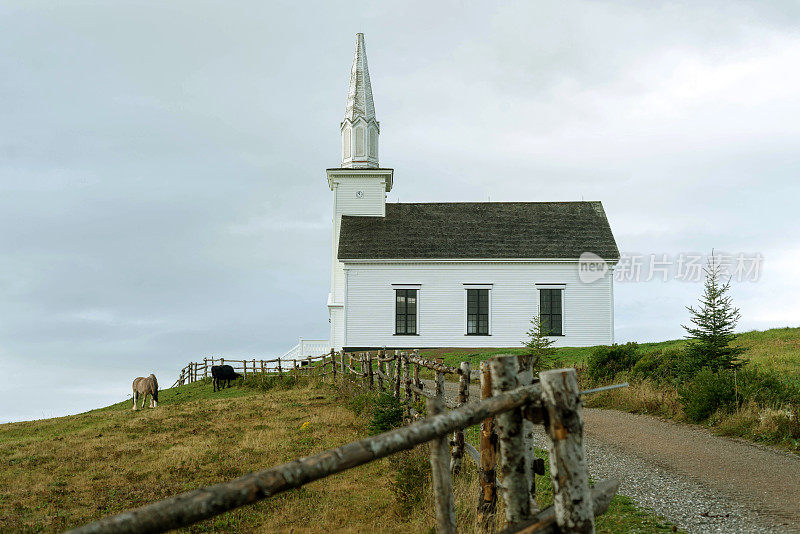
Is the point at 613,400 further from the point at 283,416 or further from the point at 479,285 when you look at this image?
the point at 479,285

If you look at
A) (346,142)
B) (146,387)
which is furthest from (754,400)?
(346,142)

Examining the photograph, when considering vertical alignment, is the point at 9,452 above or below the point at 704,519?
below

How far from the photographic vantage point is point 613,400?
1747 cm

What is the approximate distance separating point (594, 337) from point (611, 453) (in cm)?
2403

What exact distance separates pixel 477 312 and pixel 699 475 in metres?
25.0

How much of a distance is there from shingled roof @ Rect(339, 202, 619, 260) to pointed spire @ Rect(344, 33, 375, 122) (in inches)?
253

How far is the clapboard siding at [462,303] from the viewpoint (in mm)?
34469

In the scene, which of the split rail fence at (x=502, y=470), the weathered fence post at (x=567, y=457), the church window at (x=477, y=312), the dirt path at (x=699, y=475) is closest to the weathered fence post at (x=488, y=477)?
the split rail fence at (x=502, y=470)

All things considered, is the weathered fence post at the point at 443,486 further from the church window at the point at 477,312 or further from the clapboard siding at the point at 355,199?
the clapboard siding at the point at 355,199

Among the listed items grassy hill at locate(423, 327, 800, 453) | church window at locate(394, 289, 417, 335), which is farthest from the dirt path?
church window at locate(394, 289, 417, 335)

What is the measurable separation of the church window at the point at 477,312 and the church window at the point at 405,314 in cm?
305

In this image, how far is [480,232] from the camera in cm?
3659

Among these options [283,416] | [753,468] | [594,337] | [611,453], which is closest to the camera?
[753,468]

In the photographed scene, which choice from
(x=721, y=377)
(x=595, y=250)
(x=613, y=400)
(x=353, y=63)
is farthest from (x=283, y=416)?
(x=353, y=63)
